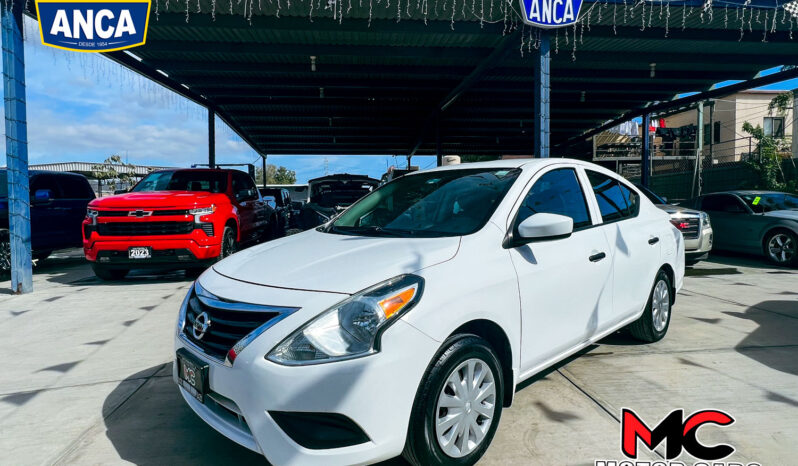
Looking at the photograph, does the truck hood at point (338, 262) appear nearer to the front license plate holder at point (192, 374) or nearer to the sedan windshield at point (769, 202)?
the front license plate holder at point (192, 374)

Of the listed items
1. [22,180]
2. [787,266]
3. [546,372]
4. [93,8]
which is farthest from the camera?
[787,266]

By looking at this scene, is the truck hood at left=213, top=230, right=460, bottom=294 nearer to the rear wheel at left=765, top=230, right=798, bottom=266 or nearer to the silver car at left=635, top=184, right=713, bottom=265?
the silver car at left=635, top=184, right=713, bottom=265

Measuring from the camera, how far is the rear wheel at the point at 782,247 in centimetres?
929

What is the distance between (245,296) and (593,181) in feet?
9.00

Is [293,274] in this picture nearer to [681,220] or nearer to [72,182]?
[681,220]

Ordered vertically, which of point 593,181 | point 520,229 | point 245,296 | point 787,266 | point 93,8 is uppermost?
point 93,8

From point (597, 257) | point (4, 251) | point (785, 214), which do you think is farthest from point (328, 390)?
point (785, 214)

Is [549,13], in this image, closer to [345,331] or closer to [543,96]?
[543,96]

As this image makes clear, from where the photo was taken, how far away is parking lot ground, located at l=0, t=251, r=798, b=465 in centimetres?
274

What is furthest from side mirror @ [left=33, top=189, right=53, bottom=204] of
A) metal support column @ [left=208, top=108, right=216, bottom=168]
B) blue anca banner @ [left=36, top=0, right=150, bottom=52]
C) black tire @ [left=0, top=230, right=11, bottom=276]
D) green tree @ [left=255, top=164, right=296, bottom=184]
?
green tree @ [left=255, top=164, right=296, bottom=184]

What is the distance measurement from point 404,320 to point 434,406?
0.42 metres

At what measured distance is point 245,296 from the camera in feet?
7.79

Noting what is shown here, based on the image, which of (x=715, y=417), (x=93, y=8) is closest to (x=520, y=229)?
(x=715, y=417)

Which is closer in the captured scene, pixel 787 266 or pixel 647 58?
pixel 787 266
